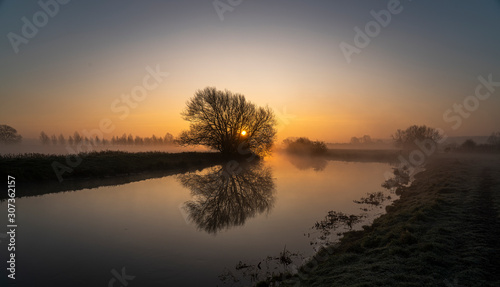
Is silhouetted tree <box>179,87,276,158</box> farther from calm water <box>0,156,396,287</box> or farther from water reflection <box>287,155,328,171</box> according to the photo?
calm water <box>0,156,396,287</box>

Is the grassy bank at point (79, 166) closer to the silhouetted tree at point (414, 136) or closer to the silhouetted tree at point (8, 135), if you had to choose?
the silhouetted tree at point (8, 135)

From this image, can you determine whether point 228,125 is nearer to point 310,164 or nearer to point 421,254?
point 310,164

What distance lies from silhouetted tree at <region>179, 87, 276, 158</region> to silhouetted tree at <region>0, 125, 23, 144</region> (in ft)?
200

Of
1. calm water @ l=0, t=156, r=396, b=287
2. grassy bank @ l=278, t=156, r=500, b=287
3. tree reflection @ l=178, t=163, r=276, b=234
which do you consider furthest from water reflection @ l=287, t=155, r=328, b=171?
grassy bank @ l=278, t=156, r=500, b=287

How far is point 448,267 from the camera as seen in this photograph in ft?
20.9

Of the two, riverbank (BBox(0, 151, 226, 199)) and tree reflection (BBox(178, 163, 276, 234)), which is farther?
riverbank (BBox(0, 151, 226, 199))

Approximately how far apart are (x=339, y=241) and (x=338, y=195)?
976 cm

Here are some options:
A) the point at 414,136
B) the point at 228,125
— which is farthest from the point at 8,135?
the point at 414,136

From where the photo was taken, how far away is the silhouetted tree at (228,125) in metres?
46.1

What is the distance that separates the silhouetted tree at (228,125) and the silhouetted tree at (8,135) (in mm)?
60919

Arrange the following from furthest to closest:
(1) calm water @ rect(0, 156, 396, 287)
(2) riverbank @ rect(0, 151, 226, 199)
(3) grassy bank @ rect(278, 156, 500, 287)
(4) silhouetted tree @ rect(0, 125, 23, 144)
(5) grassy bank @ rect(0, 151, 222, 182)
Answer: (4) silhouetted tree @ rect(0, 125, 23, 144) < (5) grassy bank @ rect(0, 151, 222, 182) < (2) riverbank @ rect(0, 151, 226, 199) < (1) calm water @ rect(0, 156, 396, 287) < (3) grassy bank @ rect(278, 156, 500, 287)

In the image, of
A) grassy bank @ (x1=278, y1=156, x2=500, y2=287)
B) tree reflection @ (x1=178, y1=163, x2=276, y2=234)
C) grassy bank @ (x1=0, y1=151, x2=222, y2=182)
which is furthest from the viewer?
grassy bank @ (x1=0, y1=151, x2=222, y2=182)

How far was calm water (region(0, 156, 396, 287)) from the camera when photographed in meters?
7.20

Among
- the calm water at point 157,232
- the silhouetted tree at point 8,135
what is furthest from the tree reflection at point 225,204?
the silhouetted tree at point 8,135
